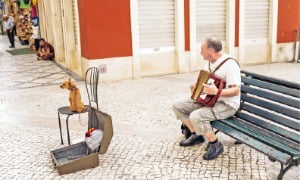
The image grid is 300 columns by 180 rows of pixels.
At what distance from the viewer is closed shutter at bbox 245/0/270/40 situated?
31.0ft

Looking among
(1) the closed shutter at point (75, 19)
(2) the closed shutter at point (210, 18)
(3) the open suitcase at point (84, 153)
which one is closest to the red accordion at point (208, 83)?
(3) the open suitcase at point (84, 153)

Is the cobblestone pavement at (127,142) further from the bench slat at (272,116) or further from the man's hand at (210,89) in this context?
the man's hand at (210,89)

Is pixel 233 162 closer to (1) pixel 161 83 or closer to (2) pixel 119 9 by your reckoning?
(1) pixel 161 83

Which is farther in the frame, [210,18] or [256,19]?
[256,19]

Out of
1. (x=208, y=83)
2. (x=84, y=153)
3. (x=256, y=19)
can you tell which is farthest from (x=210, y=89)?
(x=256, y=19)

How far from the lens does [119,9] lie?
26.6 feet

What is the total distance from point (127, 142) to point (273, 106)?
5.91 ft

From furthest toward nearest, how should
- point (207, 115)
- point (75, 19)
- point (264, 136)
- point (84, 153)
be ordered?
point (75, 19) < point (84, 153) < point (207, 115) < point (264, 136)

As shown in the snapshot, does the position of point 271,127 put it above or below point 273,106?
below

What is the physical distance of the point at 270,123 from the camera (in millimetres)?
3662

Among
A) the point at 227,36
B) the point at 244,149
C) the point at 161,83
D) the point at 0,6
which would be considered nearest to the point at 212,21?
the point at 227,36

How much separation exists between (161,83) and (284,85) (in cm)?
442

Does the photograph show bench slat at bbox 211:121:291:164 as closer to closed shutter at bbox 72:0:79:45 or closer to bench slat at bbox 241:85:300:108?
bench slat at bbox 241:85:300:108

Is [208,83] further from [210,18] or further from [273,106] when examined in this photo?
[210,18]
